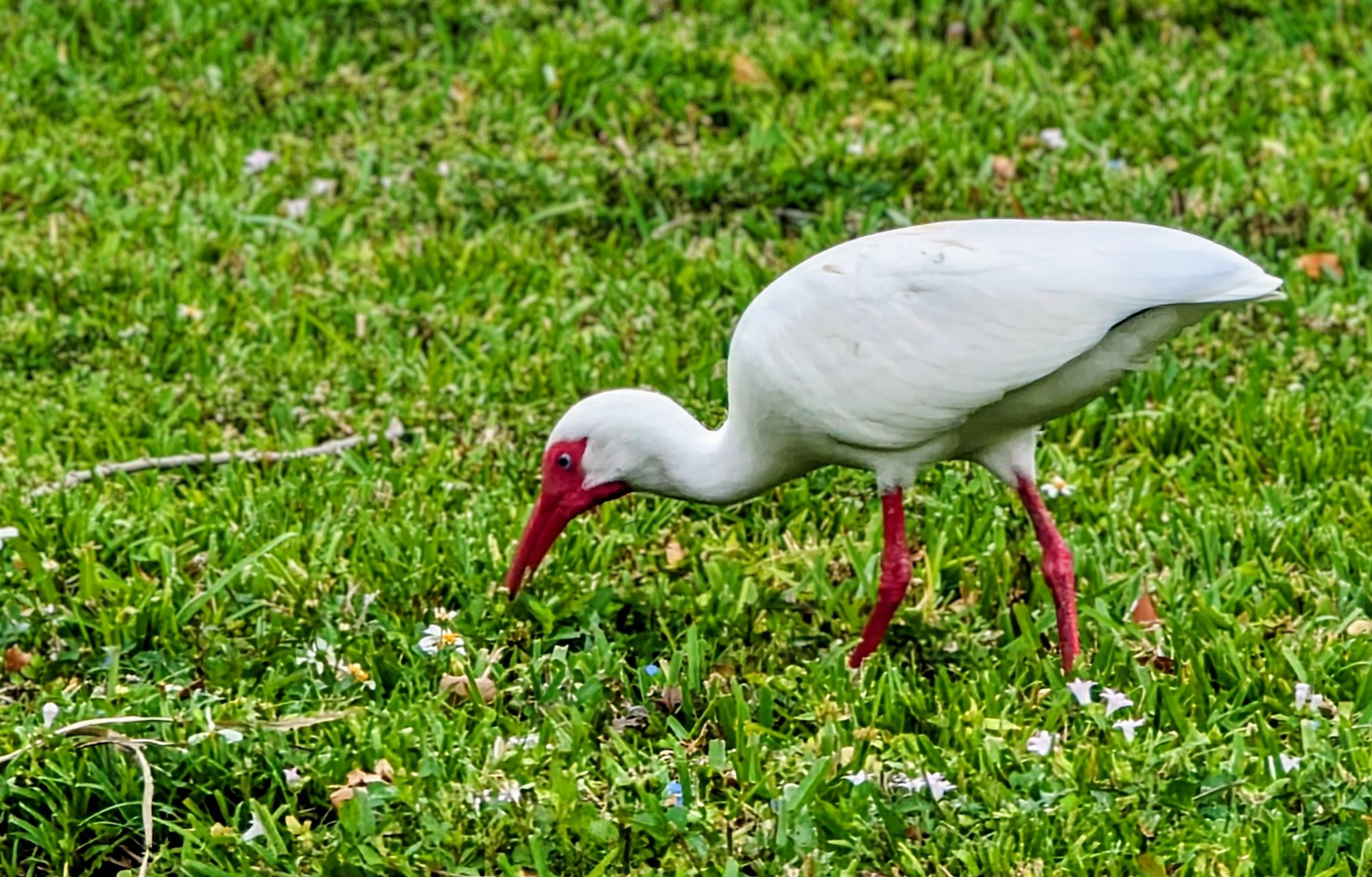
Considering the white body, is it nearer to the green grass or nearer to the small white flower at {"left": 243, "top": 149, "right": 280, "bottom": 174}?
the green grass

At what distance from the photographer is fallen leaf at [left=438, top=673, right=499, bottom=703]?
153 inches

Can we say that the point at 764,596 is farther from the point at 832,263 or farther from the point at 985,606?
the point at 832,263

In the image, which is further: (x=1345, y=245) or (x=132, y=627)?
(x=1345, y=245)

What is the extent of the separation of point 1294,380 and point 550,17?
3543mm

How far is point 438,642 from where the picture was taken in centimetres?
401

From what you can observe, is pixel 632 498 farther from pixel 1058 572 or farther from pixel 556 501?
pixel 1058 572

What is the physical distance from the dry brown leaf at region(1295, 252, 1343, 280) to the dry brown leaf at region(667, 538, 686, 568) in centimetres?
237

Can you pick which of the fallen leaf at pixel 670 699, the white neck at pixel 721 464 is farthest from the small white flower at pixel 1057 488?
the fallen leaf at pixel 670 699

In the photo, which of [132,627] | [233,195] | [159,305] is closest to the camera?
[132,627]

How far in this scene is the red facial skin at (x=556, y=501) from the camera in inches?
161

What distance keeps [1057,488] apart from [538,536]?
1.36 m

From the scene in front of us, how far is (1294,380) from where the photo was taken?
524cm

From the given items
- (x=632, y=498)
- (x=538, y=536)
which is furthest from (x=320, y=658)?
(x=632, y=498)

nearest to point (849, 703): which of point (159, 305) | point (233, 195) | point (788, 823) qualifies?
point (788, 823)
